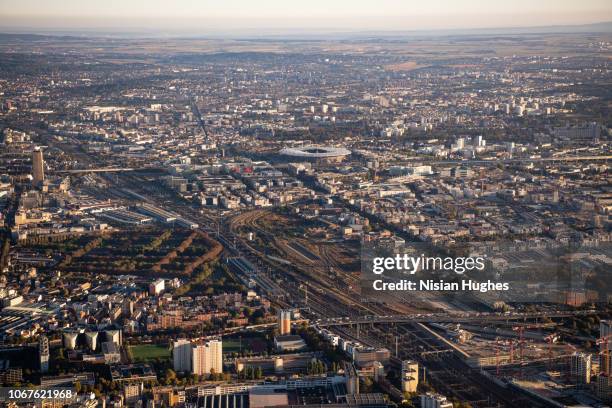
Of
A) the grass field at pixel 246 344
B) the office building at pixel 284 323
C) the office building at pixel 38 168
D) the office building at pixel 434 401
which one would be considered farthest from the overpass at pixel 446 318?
the office building at pixel 38 168

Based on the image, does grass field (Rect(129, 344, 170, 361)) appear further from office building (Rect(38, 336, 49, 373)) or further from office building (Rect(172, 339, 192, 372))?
office building (Rect(38, 336, 49, 373))

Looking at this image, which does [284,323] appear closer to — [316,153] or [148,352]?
[148,352]

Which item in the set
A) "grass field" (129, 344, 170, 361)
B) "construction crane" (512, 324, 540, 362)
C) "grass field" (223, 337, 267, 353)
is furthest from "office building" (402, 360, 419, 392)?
"grass field" (129, 344, 170, 361)

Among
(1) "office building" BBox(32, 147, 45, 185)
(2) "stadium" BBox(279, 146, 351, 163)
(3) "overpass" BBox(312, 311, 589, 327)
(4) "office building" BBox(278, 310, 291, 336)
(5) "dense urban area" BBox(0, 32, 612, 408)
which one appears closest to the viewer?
(5) "dense urban area" BBox(0, 32, 612, 408)

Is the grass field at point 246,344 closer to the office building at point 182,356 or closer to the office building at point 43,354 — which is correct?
the office building at point 182,356

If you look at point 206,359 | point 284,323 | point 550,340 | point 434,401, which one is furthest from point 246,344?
point 550,340
